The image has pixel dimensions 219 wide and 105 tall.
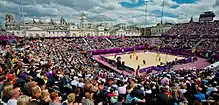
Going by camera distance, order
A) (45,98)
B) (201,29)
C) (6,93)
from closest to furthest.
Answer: (45,98), (6,93), (201,29)

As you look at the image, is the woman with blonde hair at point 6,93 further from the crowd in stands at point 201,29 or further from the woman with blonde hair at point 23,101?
the crowd in stands at point 201,29

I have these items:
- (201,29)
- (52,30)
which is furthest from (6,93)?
(52,30)

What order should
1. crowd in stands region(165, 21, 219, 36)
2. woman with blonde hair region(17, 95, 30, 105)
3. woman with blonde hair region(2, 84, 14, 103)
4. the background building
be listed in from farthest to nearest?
the background building < crowd in stands region(165, 21, 219, 36) < woman with blonde hair region(2, 84, 14, 103) < woman with blonde hair region(17, 95, 30, 105)

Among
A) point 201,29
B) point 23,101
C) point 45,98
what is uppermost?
point 201,29

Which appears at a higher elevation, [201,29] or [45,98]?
[201,29]

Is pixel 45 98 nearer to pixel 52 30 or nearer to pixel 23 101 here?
pixel 23 101

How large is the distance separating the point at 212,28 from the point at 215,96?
6864 centimetres

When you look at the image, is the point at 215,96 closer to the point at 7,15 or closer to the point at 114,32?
the point at 114,32

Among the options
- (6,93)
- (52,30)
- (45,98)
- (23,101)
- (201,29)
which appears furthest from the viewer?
(52,30)

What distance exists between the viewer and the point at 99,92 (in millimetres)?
6879

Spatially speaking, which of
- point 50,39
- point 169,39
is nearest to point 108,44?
point 50,39

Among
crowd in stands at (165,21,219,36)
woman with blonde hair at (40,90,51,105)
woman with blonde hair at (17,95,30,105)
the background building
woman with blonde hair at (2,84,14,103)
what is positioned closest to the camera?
woman with blonde hair at (17,95,30,105)

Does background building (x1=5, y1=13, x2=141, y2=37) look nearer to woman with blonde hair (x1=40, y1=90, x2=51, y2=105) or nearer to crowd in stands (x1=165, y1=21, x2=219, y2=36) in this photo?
crowd in stands (x1=165, y1=21, x2=219, y2=36)

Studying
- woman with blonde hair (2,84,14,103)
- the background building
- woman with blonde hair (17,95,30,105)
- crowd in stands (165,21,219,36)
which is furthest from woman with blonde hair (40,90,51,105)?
the background building
